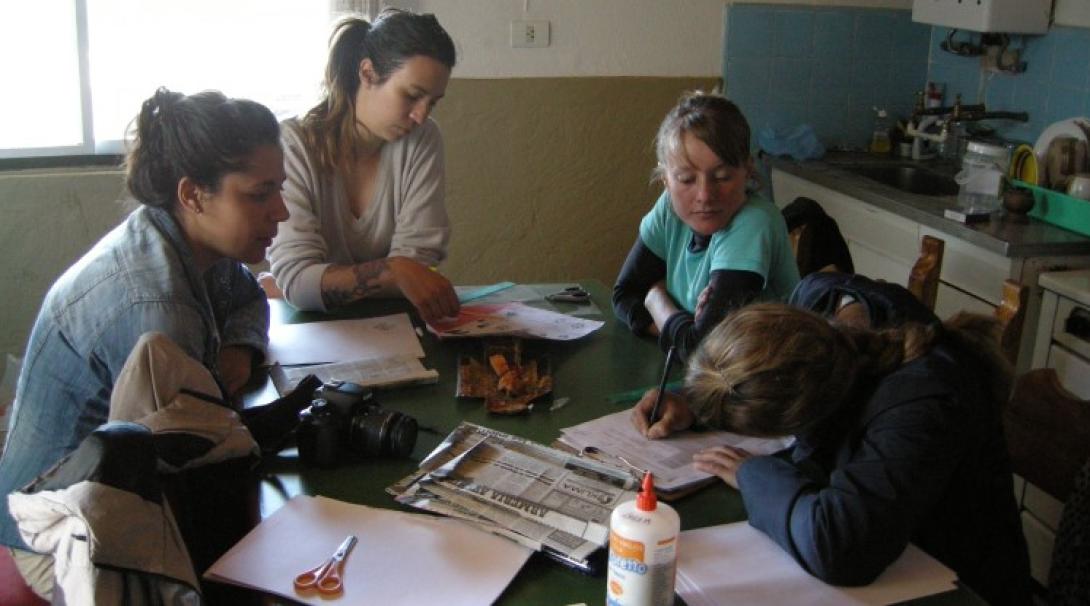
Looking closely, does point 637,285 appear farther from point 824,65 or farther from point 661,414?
point 824,65

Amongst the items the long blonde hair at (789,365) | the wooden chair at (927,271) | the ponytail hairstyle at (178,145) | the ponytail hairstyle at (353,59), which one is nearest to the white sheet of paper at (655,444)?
the long blonde hair at (789,365)

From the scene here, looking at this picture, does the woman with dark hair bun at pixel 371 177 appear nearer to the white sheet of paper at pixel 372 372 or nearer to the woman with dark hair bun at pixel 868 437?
the white sheet of paper at pixel 372 372

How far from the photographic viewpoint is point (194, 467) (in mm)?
1263

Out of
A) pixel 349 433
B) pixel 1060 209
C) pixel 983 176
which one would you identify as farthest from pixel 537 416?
pixel 983 176

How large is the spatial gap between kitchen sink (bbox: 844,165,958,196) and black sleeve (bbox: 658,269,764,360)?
189 centimetres

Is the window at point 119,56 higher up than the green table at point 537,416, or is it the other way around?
the window at point 119,56

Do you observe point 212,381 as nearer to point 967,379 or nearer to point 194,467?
point 194,467

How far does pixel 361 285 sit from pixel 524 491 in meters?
0.92

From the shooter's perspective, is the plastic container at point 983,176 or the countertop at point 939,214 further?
the plastic container at point 983,176

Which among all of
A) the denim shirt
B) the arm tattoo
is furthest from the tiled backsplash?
the denim shirt

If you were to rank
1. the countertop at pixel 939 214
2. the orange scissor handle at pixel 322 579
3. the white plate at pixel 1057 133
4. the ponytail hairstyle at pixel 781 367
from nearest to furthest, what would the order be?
the orange scissor handle at pixel 322 579, the ponytail hairstyle at pixel 781 367, the countertop at pixel 939 214, the white plate at pixel 1057 133

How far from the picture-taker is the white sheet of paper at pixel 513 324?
198 cm

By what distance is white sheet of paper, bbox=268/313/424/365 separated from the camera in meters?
1.89

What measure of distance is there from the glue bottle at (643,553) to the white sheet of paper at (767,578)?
11cm
